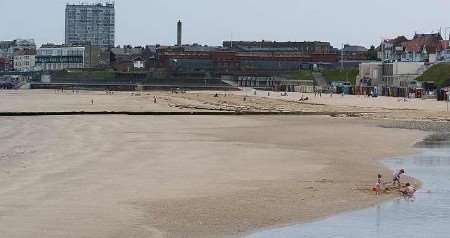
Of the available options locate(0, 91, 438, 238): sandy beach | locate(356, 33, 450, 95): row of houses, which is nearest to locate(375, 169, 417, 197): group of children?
locate(0, 91, 438, 238): sandy beach

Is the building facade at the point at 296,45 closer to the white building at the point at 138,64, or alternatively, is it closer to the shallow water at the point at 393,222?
the white building at the point at 138,64

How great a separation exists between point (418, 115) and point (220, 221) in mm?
37983

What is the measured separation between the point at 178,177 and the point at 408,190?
538cm

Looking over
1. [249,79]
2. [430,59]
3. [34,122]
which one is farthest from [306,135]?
[249,79]

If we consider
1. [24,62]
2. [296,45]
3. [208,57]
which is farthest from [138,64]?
[24,62]

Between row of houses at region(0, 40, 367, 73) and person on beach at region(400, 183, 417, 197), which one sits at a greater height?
row of houses at region(0, 40, 367, 73)

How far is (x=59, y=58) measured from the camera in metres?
168

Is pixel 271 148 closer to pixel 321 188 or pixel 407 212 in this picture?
pixel 321 188

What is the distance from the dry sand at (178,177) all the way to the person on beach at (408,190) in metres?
0.79

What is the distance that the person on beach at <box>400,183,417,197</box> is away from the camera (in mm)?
17516

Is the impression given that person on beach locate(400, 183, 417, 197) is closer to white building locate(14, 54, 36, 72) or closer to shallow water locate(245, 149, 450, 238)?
shallow water locate(245, 149, 450, 238)

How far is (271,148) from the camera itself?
93.3 ft

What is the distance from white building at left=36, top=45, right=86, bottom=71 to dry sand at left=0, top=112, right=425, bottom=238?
12594cm

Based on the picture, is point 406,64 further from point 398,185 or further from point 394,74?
point 398,185
